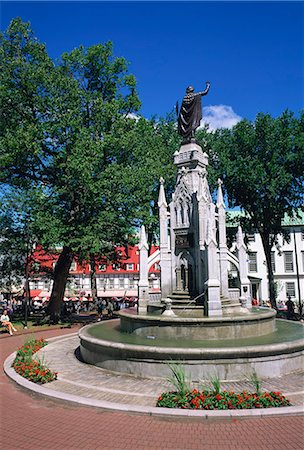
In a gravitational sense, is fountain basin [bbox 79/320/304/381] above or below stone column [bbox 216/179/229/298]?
below

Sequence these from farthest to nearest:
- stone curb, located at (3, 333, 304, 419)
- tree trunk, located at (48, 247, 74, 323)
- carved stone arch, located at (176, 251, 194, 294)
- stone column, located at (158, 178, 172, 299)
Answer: tree trunk, located at (48, 247, 74, 323), stone column, located at (158, 178, 172, 299), carved stone arch, located at (176, 251, 194, 294), stone curb, located at (3, 333, 304, 419)

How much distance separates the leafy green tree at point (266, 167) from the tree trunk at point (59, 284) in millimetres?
16019

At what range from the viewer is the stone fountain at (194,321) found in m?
10.7

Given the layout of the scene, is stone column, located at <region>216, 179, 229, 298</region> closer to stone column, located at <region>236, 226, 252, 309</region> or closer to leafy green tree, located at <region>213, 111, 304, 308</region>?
stone column, located at <region>236, 226, 252, 309</region>

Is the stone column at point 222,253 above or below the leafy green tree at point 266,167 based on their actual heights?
below

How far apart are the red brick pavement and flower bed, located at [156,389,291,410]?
368 mm

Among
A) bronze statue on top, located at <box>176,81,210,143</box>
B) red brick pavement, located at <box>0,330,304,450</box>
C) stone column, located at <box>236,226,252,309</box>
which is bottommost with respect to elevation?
red brick pavement, located at <box>0,330,304,450</box>

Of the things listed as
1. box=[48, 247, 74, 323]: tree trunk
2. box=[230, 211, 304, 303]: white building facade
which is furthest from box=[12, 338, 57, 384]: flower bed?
box=[230, 211, 304, 303]: white building facade

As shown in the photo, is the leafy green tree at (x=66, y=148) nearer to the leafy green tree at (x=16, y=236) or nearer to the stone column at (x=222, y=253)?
the leafy green tree at (x=16, y=236)

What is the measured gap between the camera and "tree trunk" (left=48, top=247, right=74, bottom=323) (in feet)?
88.8

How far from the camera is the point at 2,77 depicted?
81.3 ft

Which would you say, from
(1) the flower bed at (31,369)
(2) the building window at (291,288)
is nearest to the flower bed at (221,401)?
(1) the flower bed at (31,369)

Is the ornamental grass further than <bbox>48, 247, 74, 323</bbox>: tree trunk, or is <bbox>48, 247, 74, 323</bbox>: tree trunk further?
<bbox>48, 247, 74, 323</bbox>: tree trunk

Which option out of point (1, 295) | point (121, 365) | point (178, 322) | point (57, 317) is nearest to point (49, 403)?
point (121, 365)
